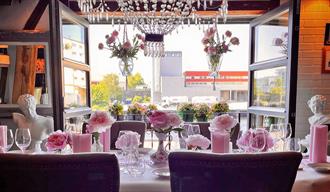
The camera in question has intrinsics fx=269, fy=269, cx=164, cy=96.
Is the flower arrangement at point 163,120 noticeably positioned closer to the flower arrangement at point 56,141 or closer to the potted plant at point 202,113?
the flower arrangement at point 56,141

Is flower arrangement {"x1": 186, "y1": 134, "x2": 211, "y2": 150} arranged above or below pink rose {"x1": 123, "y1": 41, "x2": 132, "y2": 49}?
below

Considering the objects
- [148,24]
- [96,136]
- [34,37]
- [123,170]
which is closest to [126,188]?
[123,170]

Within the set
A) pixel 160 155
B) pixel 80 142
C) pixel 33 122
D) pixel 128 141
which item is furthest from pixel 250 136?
pixel 33 122

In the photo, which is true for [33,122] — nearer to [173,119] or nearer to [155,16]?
[173,119]

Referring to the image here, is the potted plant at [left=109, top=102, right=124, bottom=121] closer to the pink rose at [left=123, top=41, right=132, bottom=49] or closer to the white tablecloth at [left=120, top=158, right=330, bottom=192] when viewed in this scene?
the pink rose at [left=123, top=41, right=132, bottom=49]

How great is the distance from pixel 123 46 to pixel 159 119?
1.90m

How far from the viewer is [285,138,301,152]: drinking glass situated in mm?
1667

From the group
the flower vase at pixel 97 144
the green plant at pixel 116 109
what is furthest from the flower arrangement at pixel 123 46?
the flower vase at pixel 97 144

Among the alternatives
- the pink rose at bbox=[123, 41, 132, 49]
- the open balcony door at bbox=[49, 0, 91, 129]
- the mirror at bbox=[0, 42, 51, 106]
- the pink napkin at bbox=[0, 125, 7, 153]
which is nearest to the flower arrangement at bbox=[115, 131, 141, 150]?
the pink napkin at bbox=[0, 125, 7, 153]

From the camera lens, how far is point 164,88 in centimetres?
427

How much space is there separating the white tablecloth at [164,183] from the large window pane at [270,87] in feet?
4.92

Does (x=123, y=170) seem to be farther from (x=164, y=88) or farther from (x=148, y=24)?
(x=164, y=88)

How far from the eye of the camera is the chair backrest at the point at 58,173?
1.03 metres

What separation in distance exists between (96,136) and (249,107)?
2287 millimetres
